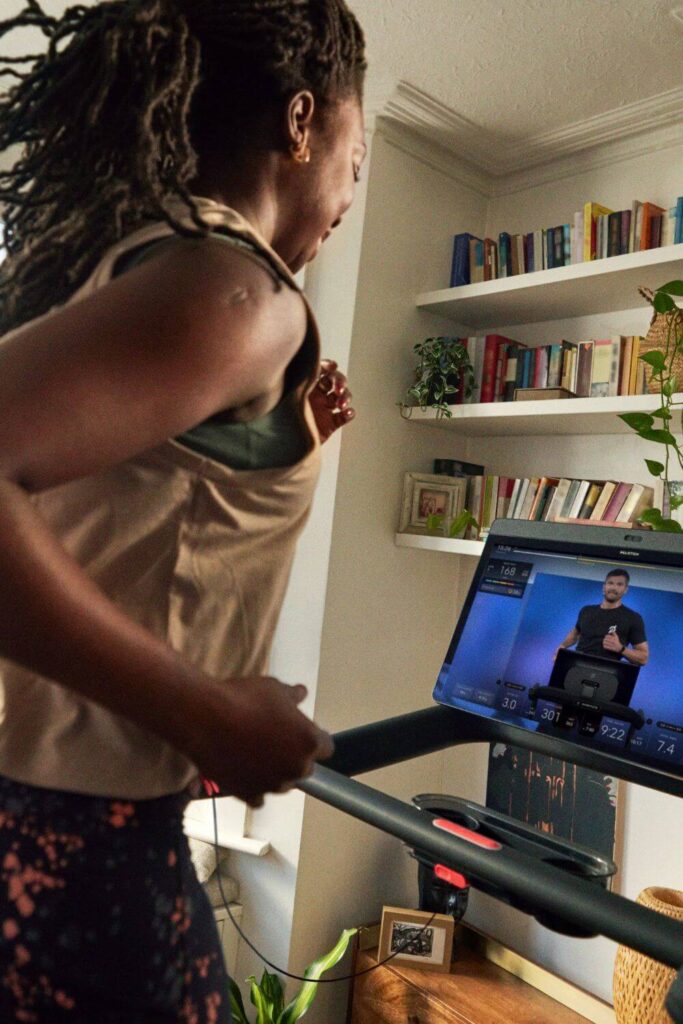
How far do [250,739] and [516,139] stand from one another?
2907 mm

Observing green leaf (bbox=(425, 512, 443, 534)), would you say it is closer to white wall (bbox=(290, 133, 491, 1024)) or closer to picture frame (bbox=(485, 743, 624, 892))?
white wall (bbox=(290, 133, 491, 1024))

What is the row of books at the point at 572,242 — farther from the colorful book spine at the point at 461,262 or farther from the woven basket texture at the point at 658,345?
the woven basket texture at the point at 658,345

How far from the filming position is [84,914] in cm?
50

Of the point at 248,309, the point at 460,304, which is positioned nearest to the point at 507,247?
the point at 460,304

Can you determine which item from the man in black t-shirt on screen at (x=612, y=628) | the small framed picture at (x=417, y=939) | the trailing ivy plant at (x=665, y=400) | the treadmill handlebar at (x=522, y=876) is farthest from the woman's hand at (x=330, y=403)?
the small framed picture at (x=417, y=939)

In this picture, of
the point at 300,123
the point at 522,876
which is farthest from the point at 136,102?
the point at 522,876

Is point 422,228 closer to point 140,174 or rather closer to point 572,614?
point 572,614

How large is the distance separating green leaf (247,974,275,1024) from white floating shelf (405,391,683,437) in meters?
1.69

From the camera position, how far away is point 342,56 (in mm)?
613

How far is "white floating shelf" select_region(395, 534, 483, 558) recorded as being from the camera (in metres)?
2.72

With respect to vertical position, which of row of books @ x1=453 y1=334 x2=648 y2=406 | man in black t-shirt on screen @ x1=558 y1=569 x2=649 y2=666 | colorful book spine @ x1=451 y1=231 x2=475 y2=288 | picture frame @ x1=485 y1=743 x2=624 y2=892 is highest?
colorful book spine @ x1=451 y1=231 x2=475 y2=288

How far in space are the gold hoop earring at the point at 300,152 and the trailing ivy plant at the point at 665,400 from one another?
67.3 inches

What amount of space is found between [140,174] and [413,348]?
8.38 ft

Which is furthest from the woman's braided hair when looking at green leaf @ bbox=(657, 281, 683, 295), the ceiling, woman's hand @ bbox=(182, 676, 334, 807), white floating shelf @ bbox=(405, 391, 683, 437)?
the ceiling
